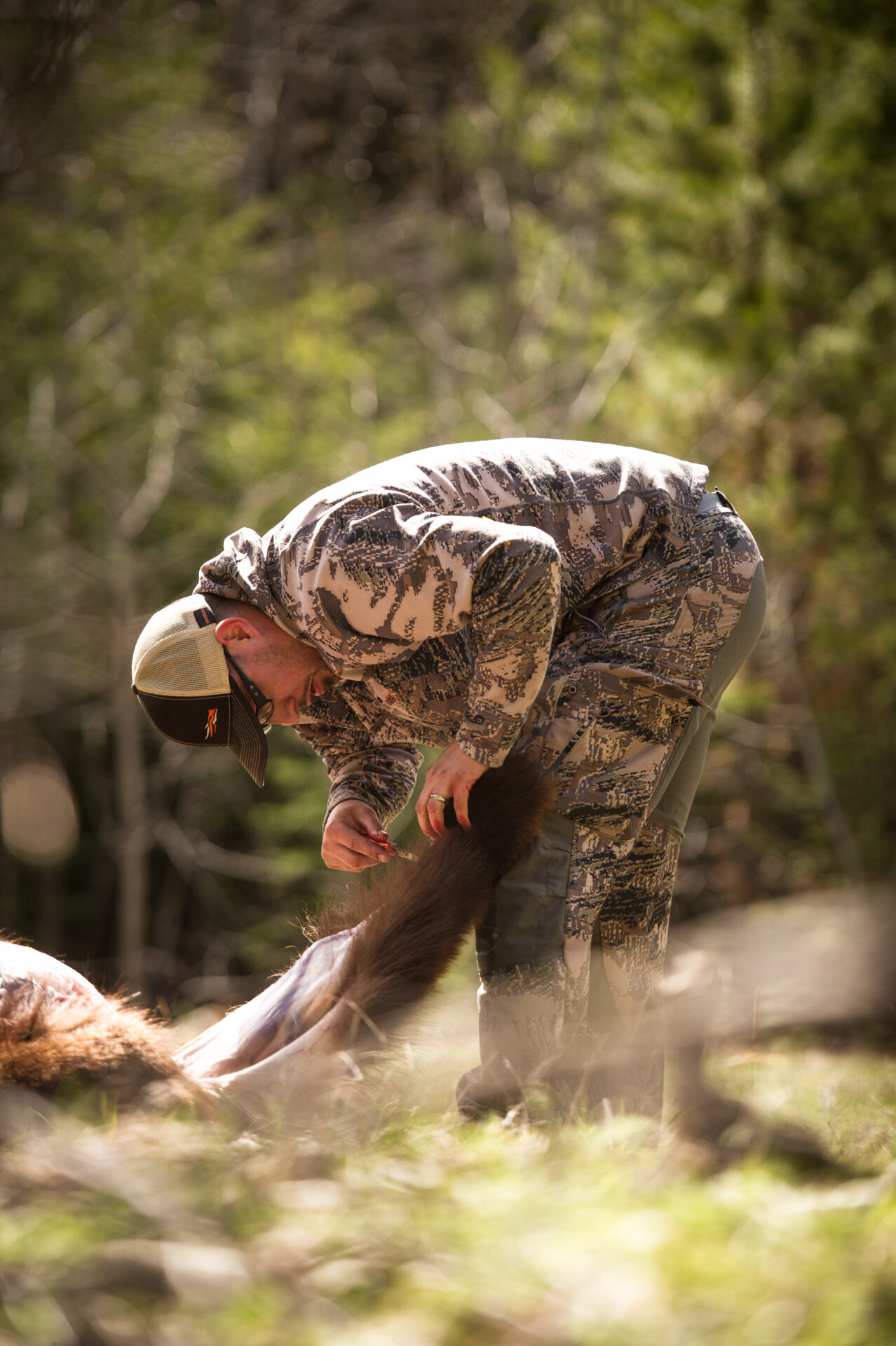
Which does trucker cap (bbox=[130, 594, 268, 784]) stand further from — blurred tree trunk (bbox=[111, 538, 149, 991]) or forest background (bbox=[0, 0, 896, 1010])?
blurred tree trunk (bbox=[111, 538, 149, 991])

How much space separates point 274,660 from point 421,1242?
1519 millimetres

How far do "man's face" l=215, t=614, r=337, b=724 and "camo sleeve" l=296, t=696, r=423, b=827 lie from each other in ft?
0.91

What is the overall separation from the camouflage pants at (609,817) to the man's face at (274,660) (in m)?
0.62

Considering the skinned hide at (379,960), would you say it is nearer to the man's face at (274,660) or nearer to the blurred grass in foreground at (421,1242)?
the blurred grass in foreground at (421,1242)

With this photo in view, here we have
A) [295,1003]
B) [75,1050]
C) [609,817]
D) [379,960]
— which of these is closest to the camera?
[75,1050]

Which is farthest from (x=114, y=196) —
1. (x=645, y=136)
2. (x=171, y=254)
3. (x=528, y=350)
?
(x=645, y=136)

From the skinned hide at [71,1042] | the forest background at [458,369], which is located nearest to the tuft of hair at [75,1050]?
the skinned hide at [71,1042]

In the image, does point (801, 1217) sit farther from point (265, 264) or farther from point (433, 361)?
point (265, 264)

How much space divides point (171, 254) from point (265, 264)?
2.21 m

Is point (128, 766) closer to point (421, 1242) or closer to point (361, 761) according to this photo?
point (361, 761)

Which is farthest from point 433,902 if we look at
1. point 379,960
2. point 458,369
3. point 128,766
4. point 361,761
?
point 458,369

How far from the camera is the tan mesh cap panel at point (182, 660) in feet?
8.01

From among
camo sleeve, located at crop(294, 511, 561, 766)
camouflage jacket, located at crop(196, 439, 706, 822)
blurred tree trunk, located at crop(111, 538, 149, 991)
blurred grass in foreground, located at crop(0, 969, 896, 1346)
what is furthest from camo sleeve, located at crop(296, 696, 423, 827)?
blurred tree trunk, located at crop(111, 538, 149, 991)

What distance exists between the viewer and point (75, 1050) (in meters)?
1.83
